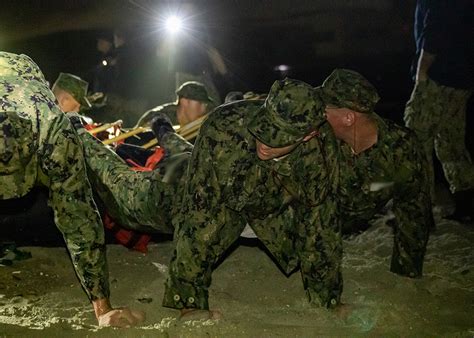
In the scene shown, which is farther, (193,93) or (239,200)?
(193,93)

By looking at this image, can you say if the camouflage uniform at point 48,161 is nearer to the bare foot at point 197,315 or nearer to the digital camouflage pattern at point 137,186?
the bare foot at point 197,315

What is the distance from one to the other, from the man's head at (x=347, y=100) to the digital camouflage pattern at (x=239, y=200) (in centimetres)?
22

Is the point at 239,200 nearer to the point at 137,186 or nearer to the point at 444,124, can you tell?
the point at 137,186

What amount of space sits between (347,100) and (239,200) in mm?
796

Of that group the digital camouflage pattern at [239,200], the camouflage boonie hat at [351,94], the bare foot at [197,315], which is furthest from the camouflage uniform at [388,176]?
the bare foot at [197,315]

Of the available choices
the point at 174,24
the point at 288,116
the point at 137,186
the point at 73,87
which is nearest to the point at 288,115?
the point at 288,116

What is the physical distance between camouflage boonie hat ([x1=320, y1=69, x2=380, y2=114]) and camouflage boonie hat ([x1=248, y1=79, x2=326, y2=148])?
0.51m

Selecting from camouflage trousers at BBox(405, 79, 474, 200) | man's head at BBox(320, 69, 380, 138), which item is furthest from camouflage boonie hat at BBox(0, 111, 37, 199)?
camouflage trousers at BBox(405, 79, 474, 200)

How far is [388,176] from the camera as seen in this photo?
348cm

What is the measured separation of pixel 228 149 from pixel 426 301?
1.41 m

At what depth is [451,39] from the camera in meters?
5.08

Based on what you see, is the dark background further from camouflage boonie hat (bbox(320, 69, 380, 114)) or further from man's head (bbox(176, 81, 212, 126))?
camouflage boonie hat (bbox(320, 69, 380, 114))

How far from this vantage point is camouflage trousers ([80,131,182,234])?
3590mm

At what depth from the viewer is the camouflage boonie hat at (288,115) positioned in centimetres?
272
